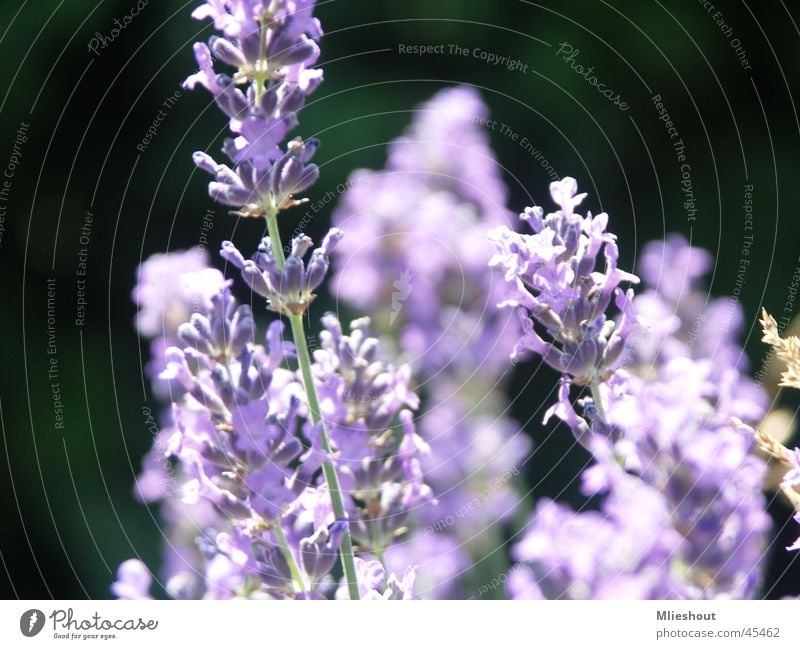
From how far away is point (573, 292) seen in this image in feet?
2.28

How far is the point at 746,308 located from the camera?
73.0 inches

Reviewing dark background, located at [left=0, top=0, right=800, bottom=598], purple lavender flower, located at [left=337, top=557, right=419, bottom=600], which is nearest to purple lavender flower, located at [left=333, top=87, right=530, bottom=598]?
purple lavender flower, located at [left=337, top=557, right=419, bottom=600]

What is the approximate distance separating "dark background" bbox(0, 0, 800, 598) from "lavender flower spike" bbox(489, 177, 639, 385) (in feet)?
2.94

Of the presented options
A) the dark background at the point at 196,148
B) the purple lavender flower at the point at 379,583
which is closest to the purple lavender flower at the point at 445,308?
the purple lavender flower at the point at 379,583

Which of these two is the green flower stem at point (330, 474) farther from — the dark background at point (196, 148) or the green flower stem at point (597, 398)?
the dark background at point (196, 148)

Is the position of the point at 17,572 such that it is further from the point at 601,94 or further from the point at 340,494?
the point at 601,94
